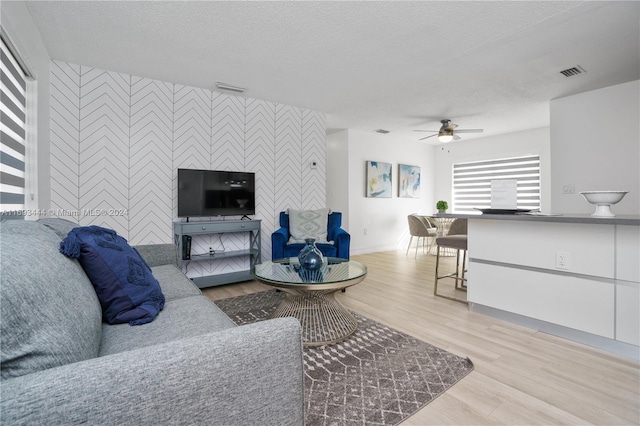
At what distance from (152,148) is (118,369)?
134 inches

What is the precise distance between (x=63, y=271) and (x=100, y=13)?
7.36 feet

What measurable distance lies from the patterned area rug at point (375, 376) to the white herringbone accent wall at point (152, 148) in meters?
2.41

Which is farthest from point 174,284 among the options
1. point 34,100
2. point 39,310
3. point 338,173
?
point 338,173

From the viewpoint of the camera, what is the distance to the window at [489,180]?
5836mm

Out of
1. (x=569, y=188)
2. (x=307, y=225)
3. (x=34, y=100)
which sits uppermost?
(x=34, y=100)

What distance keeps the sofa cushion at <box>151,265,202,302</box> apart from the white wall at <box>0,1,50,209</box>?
1.29m

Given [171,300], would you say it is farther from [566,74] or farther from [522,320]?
[566,74]

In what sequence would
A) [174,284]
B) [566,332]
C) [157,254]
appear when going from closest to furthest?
[174,284]
[566,332]
[157,254]

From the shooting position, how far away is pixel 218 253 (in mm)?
3766

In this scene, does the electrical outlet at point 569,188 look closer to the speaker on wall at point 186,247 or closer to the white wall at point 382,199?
the white wall at point 382,199

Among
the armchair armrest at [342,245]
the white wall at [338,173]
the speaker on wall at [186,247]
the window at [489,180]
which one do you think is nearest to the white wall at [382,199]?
the white wall at [338,173]

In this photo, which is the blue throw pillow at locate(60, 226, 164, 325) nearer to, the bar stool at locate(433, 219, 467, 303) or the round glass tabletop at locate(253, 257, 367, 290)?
the round glass tabletop at locate(253, 257, 367, 290)

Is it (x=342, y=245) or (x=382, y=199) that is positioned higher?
(x=382, y=199)

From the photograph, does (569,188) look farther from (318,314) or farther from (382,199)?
(318,314)
